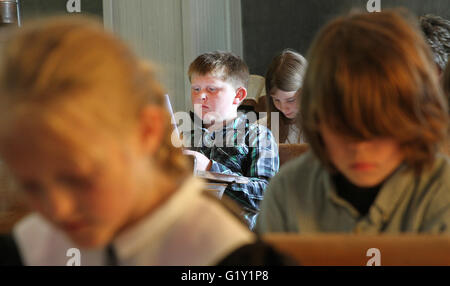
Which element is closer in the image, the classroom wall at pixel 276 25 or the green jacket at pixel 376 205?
the green jacket at pixel 376 205

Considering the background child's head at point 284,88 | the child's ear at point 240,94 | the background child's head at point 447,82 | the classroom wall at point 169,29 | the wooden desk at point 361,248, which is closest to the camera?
the wooden desk at point 361,248

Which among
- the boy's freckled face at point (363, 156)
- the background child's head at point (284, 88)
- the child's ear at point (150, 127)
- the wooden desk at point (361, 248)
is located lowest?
the background child's head at point (284, 88)

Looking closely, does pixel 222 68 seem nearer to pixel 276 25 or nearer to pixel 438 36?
pixel 438 36

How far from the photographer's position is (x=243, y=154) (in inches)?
94.0

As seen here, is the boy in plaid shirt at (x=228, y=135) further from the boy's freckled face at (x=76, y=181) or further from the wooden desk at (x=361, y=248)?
the boy's freckled face at (x=76, y=181)

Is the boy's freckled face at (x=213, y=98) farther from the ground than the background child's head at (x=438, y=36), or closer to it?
closer to it

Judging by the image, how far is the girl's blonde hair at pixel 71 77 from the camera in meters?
0.55

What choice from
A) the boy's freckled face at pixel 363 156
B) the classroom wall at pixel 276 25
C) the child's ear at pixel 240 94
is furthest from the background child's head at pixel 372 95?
the classroom wall at pixel 276 25

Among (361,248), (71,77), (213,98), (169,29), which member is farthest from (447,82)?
(169,29)

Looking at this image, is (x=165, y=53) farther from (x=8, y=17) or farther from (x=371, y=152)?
(x=371, y=152)

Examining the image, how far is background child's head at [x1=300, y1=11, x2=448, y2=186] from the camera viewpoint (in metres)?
0.88

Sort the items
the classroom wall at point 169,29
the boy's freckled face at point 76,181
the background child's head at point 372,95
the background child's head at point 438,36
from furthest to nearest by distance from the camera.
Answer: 1. the classroom wall at point 169,29
2. the background child's head at point 438,36
3. the background child's head at point 372,95
4. the boy's freckled face at point 76,181

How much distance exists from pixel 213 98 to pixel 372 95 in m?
1.76

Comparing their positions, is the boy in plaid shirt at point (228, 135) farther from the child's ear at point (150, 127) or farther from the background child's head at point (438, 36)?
the child's ear at point (150, 127)
